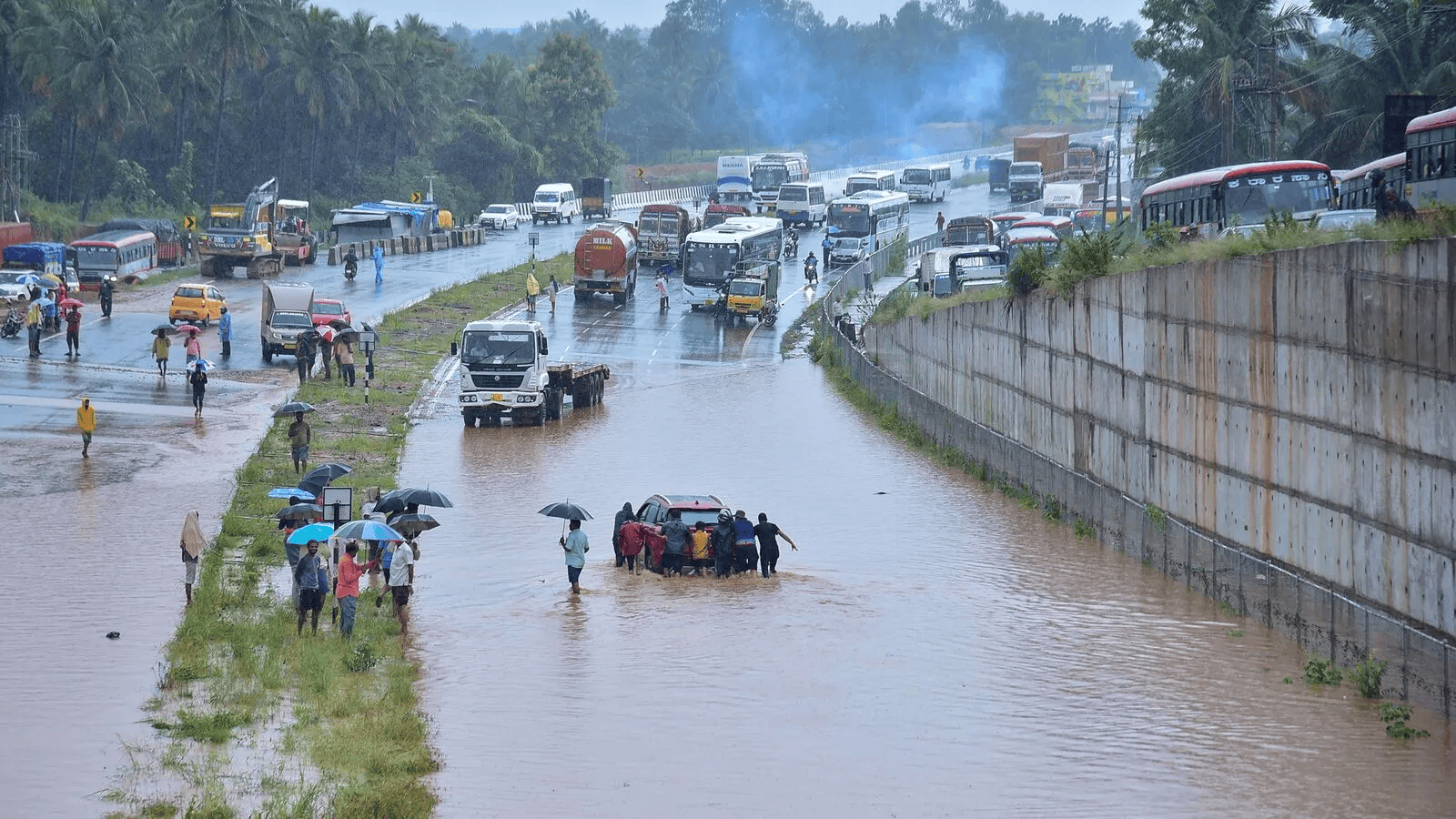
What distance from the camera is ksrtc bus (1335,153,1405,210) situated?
3741 centimetres

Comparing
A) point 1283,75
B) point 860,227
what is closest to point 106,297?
point 860,227

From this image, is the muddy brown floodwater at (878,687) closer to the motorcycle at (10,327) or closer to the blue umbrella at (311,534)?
the blue umbrella at (311,534)

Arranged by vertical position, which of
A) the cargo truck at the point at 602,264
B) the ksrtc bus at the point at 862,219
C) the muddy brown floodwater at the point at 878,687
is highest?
the ksrtc bus at the point at 862,219

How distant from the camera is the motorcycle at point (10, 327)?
50.9 meters

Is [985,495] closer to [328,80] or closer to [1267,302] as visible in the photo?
[1267,302]

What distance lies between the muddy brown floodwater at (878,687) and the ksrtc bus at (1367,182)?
12.4 meters

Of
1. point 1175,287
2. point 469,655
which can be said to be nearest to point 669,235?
point 1175,287

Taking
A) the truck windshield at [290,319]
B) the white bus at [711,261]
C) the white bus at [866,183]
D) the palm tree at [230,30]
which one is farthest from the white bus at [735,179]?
the truck windshield at [290,319]

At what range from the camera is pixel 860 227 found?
8062 centimetres

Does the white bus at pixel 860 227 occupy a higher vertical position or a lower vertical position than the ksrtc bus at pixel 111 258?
higher

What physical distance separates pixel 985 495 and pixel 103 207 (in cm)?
7429

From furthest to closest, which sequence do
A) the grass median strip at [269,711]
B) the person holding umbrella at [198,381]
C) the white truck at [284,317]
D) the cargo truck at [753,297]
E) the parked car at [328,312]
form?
1. the cargo truck at [753,297]
2. the parked car at [328,312]
3. the white truck at [284,317]
4. the person holding umbrella at [198,381]
5. the grass median strip at [269,711]

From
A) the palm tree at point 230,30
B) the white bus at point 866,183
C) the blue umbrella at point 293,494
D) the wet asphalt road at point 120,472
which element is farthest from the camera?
the palm tree at point 230,30

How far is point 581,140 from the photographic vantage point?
129 meters
